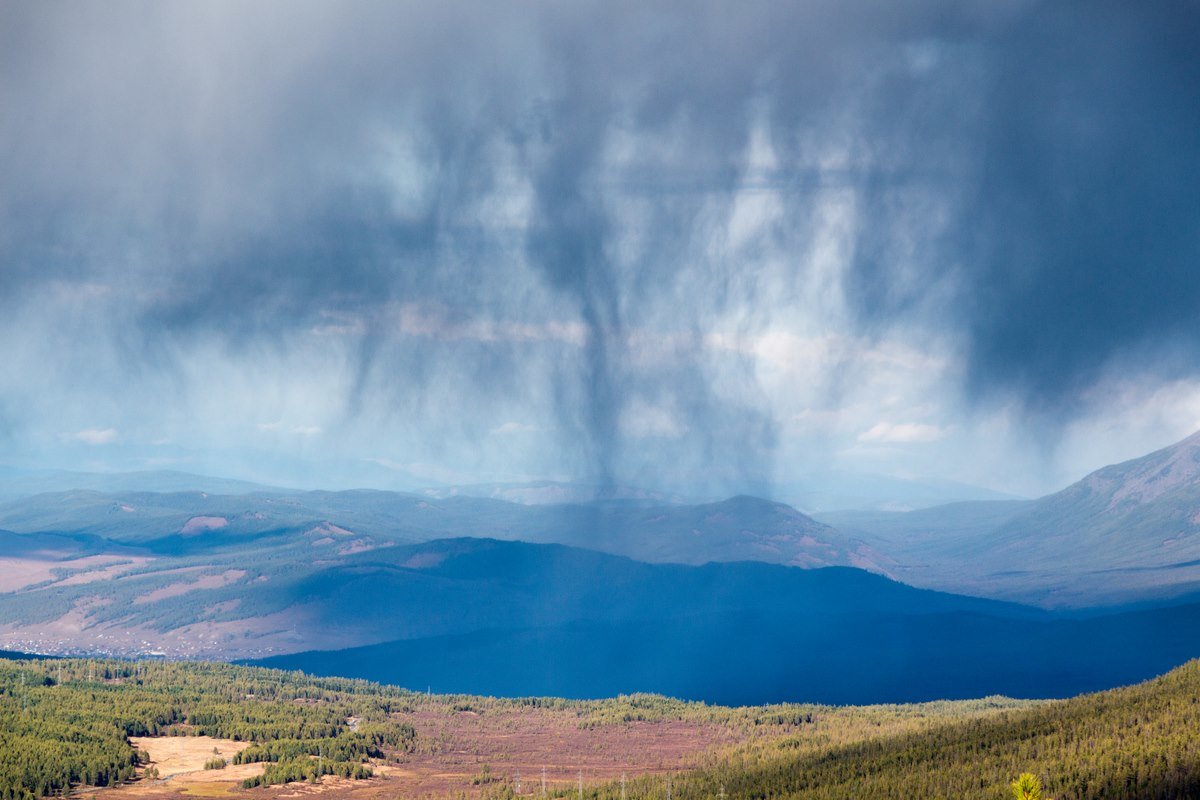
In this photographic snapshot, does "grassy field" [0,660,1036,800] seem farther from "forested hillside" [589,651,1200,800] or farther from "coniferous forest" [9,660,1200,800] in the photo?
"forested hillside" [589,651,1200,800]

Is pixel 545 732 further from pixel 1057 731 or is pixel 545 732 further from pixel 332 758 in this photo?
pixel 1057 731

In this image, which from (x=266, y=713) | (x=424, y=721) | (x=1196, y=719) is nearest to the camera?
(x=1196, y=719)

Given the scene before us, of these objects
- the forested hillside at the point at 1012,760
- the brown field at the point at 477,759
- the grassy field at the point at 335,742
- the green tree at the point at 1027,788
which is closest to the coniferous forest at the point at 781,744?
the forested hillside at the point at 1012,760

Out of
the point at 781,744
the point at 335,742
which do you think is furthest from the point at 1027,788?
the point at 335,742

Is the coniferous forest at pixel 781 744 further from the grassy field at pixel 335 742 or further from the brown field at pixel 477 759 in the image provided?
the brown field at pixel 477 759

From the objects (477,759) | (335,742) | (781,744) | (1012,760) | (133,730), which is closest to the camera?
(1012,760)

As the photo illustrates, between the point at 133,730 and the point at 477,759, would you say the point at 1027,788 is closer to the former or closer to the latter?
the point at 477,759

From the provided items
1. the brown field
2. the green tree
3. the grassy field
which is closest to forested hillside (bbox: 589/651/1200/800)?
the grassy field

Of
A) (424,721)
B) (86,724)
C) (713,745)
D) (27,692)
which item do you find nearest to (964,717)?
(713,745)

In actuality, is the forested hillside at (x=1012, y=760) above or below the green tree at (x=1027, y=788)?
above
